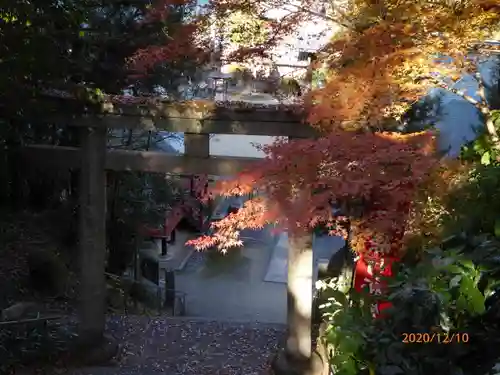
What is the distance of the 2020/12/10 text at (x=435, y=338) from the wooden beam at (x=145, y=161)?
3.83 m

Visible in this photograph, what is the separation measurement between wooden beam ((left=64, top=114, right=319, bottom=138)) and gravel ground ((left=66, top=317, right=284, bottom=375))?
2933 mm

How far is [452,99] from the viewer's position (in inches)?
601

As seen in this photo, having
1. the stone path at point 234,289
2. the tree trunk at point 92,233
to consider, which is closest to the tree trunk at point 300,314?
the tree trunk at point 92,233

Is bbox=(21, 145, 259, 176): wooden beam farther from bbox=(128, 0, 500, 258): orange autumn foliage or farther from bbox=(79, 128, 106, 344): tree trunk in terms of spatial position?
bbox=(128, 0, 500, 258): orange autumn foliage

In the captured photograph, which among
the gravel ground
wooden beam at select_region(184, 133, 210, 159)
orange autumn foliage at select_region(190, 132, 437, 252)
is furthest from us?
the gravel ground

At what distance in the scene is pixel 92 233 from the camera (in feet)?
22.6

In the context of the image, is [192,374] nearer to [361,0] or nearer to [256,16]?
[256,16]

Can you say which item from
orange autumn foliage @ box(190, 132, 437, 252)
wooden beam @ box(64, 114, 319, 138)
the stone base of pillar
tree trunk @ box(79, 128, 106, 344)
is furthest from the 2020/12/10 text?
tree trunk @ box(79, 128, 106, 344)

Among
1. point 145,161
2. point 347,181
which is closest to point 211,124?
point 145,161

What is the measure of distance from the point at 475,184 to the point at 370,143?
3.85 ft

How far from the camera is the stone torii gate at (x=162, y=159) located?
6.26 m

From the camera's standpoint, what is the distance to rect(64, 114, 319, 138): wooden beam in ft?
20.1

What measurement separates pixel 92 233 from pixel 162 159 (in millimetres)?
1249

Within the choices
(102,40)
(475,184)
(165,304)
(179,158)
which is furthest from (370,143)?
(165,304)
